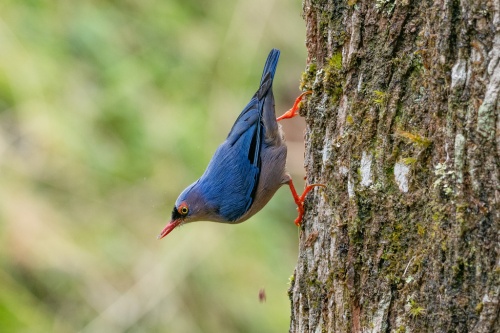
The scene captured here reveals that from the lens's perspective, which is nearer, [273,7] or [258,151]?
[258,151]

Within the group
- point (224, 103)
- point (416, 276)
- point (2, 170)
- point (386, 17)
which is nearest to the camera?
point (416, 276)

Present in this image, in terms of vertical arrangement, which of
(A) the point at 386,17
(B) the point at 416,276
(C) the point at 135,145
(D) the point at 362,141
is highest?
(C) the point at 135,145

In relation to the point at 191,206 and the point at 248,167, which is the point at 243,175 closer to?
the point at 248,167

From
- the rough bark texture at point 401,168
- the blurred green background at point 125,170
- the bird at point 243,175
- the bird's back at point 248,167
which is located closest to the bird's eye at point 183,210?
the bird at point 243,175

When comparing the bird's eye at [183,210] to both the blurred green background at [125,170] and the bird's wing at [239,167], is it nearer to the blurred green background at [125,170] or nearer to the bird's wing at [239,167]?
the bird's wing at [239,167]

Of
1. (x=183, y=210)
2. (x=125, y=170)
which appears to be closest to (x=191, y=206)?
(x=183, y=210)

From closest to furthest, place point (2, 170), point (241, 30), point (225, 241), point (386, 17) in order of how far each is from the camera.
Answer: point (386, 17)
point (2, 170)
point (225, 241)
point (241, 30)

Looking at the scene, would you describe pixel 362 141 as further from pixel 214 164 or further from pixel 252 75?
pixel 252 75

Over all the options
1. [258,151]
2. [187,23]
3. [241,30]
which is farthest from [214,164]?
[187,23]

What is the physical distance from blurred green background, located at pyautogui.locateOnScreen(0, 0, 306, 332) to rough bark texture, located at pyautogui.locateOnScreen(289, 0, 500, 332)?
137 inches

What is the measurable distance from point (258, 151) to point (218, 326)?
266 centimetres

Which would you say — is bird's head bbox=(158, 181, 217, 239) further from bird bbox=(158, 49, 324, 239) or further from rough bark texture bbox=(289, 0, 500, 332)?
rough bark texture bbox=(289, 0, 500, 332)

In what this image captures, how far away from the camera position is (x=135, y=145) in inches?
296

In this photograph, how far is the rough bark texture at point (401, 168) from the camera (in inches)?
97.4
